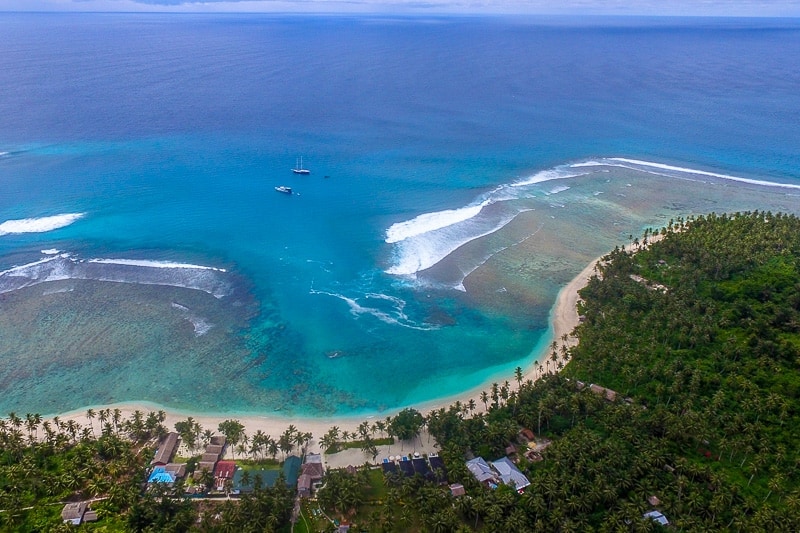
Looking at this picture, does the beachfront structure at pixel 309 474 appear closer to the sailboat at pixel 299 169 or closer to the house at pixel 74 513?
the house at pixel 74 513

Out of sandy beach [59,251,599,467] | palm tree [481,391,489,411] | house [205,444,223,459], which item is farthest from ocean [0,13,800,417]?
house [205,444,223,459]

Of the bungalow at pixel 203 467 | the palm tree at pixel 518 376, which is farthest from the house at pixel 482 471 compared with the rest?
the bungalow at pixel 203 467

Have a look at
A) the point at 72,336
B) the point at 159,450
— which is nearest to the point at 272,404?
the point at 159,450

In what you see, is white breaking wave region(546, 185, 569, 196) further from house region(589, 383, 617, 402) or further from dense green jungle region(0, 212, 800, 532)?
house region(589, 383, 617, 402)

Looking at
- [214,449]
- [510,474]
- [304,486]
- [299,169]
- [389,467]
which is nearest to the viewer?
[304,486]

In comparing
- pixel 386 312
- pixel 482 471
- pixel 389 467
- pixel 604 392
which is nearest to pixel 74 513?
pixel 389 467

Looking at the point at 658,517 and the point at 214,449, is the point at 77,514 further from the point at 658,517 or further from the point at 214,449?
the point at 658,517
